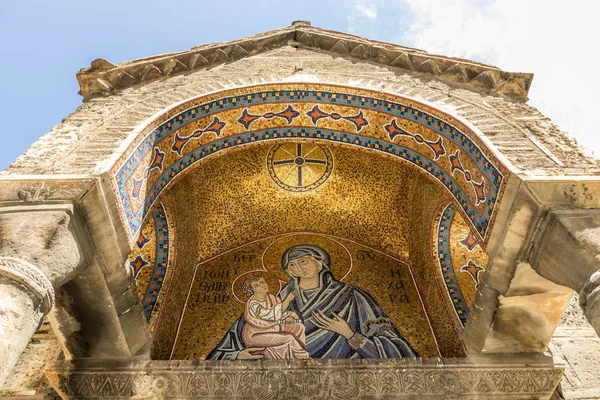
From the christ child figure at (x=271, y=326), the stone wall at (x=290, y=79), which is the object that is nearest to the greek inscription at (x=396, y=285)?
the christ child figure at (x=271, y=326)

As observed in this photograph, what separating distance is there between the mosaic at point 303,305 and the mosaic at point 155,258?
41 cm

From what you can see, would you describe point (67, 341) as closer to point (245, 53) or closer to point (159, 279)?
point (159, 279)

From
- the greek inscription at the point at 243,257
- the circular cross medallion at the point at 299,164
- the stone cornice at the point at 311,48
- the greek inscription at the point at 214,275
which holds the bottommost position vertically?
the greek inscription at the point at 214,275

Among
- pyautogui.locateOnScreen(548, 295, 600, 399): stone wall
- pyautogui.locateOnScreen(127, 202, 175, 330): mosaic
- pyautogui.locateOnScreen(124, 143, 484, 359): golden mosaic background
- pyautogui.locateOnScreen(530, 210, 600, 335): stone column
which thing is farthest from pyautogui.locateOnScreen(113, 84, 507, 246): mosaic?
pyautogui.locateOnScreen(548, 295, 600, 399): stone wall

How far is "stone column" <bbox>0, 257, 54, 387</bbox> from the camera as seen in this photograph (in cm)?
270

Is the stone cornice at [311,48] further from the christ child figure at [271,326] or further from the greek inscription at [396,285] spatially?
the christ child figure at [271,326]

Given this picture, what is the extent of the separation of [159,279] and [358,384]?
2368 mm

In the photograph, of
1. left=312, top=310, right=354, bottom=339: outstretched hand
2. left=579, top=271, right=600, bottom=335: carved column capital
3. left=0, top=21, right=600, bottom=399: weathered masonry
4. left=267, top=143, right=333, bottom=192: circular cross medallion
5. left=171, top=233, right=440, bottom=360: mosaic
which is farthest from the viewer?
left=267, top=143, right=333, bottom=192: circular cross medallion

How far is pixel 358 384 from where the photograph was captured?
14.3 ft

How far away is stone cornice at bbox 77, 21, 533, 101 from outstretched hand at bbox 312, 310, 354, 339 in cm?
278

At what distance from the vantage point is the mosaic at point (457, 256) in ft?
18.2

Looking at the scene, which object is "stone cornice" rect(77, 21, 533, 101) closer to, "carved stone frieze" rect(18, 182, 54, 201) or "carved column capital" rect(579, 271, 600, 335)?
"carved stone frieze" rect(18, 182, 54, 201)

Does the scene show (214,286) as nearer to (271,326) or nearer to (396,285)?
(271,326)

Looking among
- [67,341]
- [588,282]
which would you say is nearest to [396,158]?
[588,282]
